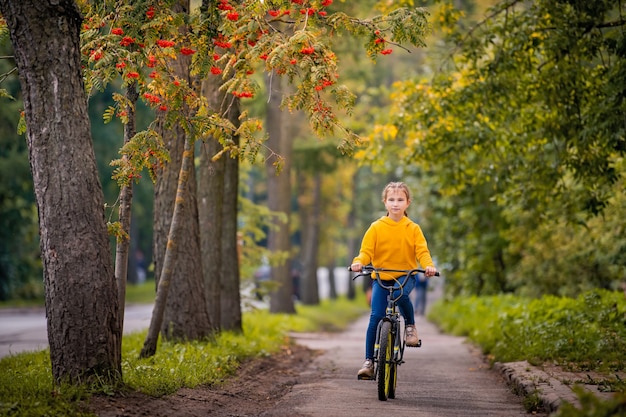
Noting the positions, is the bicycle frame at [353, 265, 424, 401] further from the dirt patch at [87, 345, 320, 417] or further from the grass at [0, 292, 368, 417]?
the grass at [0, 292, 368, 417]

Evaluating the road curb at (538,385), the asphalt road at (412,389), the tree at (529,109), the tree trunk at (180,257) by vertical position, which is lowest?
the asphalt road at (412,389)


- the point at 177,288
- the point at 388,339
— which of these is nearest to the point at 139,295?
the point at 177,288

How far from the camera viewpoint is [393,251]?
29.5ft

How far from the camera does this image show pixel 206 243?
46.7 feet

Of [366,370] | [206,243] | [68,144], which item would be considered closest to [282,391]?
[366,370]

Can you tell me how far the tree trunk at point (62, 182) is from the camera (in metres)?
7.72

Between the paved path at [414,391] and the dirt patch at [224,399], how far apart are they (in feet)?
0.78

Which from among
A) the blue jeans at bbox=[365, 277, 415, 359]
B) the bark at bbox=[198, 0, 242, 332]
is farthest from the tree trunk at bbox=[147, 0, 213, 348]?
the blue jeans at bbox=[365, 277, 415, 359]

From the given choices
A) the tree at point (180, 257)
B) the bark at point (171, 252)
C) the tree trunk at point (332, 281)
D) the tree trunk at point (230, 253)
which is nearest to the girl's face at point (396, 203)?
the bark at point (171, 252)

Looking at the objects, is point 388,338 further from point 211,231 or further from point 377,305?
point 211,231

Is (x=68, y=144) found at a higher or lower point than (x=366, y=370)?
higher

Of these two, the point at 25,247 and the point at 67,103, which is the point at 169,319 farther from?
the point at 25,247

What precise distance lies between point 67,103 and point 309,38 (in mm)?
2256

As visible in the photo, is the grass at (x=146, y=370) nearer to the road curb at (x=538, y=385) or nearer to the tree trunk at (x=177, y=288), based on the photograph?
the tree trunk at (x=177, y=288)
